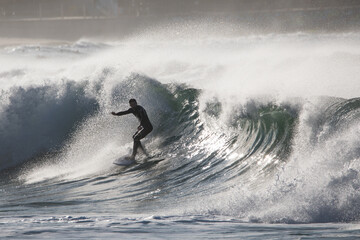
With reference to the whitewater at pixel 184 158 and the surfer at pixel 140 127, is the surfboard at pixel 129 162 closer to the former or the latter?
the whitewater at pixel 184 158

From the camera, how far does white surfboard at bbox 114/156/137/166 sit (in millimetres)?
10906

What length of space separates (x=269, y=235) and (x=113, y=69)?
10476 millimetres

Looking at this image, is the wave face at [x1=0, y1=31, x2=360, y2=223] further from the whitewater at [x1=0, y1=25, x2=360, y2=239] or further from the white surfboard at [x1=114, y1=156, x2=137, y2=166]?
the white surfboard at [x1=114, y1=156, x2=137, y2=166]

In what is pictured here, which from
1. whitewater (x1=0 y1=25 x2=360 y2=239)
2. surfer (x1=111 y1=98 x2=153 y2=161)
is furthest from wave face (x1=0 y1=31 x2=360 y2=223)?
surfer (x1=111 y1=98 x2=153 y2=161)

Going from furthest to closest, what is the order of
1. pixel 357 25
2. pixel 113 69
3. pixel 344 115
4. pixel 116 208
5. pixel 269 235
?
pixel 357 25
pixel 113 69
pixel 344 115
pixel 116 208
pixel 269 235

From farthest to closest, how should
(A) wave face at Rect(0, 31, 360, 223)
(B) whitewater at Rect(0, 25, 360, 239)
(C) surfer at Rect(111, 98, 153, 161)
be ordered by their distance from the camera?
(C) surfer at Rect(111, 98, 153, 161), (A) wave face at Rect(0, 31, 360, 223), (B) whitewater at Rect(0, 25, 360, 239)

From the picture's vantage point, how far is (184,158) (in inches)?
438

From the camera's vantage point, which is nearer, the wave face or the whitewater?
the whitewater

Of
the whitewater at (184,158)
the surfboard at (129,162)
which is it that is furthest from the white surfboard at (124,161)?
the whitewater at (184,158)

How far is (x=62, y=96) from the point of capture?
49.1 ft

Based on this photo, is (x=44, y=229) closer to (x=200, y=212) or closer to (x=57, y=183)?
(x=200, y=212)

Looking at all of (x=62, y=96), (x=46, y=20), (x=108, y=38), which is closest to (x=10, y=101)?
(x=62, y=96)

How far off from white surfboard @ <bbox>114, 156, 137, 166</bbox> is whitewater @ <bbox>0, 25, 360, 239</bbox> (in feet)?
0.35

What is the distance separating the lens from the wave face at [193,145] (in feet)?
25.1
